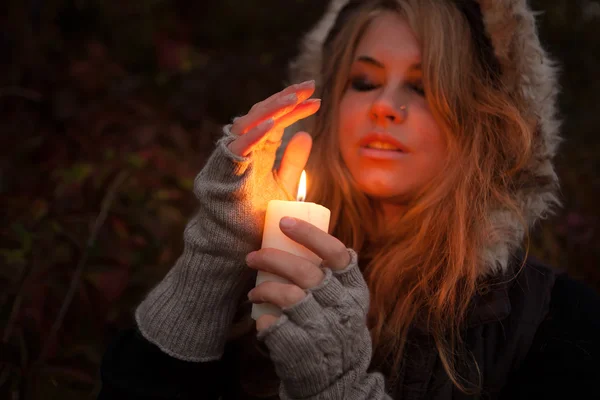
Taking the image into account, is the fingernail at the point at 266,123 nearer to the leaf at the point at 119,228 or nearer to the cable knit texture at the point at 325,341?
the cable knit texture at the point at 325,341

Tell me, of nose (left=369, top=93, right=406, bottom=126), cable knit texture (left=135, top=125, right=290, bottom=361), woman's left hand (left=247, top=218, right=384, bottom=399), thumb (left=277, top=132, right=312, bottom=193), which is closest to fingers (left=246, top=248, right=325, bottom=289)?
woman's left hand (left=247, top=218, right=384, bottom=399)

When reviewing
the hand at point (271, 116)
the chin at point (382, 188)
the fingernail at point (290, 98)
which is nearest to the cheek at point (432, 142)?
the chin at point (382, 188)

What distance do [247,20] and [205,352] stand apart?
402cm

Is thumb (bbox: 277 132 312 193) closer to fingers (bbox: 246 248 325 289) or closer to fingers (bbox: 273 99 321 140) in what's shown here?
fingers (bbox: 273 99 321 140)

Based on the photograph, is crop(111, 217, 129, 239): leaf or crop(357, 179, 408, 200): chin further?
crop(111, 217, 129, 239): leaf

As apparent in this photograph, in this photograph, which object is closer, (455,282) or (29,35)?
(455,282)

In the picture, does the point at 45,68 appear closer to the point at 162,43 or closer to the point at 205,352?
the point at 162,43

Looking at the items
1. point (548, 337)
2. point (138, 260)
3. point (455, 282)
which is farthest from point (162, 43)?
point (548, 337)

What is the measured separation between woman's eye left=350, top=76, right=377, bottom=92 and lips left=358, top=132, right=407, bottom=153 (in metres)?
0.22

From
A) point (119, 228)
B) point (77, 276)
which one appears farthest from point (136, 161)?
point (77, 276)

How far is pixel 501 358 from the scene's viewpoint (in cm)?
160

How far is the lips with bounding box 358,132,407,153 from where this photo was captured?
Result: 69.2 inches

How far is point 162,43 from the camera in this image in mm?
4375

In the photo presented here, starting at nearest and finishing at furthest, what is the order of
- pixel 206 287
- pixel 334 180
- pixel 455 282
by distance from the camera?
pixel 206 287 < pixel 455 282 < pixel 334 180
